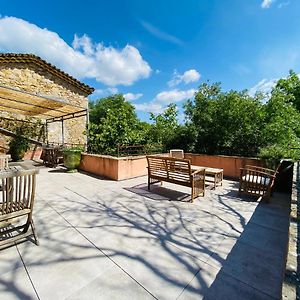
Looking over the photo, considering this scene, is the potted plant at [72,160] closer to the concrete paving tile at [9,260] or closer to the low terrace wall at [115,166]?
the low terrace wall at [115,166]

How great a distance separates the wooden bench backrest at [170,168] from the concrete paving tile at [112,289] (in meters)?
2.73

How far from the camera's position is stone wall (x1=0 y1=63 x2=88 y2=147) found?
10.6 meters

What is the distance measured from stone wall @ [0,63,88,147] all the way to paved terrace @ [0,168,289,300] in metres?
7.28

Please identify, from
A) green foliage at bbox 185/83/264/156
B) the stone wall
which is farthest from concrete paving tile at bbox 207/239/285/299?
the stone wall

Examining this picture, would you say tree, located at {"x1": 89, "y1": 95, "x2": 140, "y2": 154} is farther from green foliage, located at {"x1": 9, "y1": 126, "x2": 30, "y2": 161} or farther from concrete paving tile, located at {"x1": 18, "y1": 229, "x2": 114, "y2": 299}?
concrete paving tile, located at {"x1": 18, "y1": 229, "x2": 114, "y2": 299}

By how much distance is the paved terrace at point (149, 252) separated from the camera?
5.75 feet

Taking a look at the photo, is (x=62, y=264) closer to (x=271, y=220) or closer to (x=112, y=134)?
(x=271, y=220)

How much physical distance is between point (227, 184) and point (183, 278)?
4.71 m

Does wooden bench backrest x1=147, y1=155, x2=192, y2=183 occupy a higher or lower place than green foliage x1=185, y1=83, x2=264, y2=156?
lower

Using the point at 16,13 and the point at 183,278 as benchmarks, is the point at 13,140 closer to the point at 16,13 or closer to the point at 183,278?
the point at 16,13

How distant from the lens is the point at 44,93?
11742 millimetres

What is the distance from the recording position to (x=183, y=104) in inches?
411

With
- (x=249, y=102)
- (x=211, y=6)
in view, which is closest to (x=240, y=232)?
(x=249, y=102)

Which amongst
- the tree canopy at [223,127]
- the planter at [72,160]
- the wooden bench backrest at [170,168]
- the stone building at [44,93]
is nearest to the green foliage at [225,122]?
the tree canopy at [223,127]
